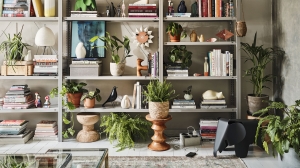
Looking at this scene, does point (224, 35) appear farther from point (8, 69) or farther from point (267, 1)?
point (8, 69)

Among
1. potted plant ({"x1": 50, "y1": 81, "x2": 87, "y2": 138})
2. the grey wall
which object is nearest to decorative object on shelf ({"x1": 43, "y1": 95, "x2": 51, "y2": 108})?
potted plant ({"x1": 50, "y1": 81, "x2": 87, "y2": 138})

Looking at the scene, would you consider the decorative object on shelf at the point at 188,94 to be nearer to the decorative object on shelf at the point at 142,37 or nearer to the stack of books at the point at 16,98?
the decorative object on shelf at the point at 142,37

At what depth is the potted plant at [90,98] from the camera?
3938 mm

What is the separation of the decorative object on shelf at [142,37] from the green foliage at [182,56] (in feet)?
1.30

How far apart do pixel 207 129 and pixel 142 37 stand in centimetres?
147

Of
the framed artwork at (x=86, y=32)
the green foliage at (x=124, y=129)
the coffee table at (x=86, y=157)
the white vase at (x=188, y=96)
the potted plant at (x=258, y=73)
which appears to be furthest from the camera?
the framed artwork at (x=86, y=32)

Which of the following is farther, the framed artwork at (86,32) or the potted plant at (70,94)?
the framed artwork at (86,32)

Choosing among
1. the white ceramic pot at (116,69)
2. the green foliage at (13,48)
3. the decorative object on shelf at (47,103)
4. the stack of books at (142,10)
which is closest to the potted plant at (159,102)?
the white ceramic pot at (116,69)

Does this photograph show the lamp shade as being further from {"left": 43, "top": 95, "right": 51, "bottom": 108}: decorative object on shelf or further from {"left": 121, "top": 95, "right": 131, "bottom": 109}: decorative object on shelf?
{"left": 121, "top": 95, "right": 131, "bottom": 109}: decorative object on shelf

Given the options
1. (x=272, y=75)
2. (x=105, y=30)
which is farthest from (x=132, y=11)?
(x=272, y=75)

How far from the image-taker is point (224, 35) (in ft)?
12.9

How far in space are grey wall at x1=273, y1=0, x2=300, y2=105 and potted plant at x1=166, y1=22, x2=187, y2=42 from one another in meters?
1.19

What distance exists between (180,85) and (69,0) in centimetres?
190

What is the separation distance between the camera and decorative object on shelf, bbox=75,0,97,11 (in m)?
3.98
